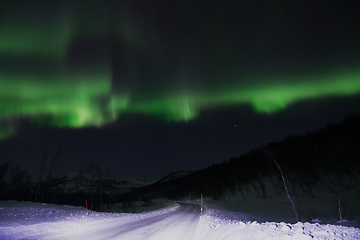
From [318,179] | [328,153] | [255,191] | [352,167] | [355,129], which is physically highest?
[355,129]

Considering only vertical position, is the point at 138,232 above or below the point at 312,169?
below

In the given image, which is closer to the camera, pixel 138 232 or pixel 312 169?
pixel 138 232

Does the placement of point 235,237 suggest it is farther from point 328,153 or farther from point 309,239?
point 328,153

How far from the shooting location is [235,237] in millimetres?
8031

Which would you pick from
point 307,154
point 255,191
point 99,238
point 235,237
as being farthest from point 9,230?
point 307,154

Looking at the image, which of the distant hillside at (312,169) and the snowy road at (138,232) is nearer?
the snowy road at (138,232)

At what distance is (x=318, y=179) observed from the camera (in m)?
45.7

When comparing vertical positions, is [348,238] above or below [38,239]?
above

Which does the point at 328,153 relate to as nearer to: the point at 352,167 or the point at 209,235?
the point at 352,167

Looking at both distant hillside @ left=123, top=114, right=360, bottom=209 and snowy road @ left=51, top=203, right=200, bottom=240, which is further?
distant hillside @ left=123, top=114, right=360, bottom=209

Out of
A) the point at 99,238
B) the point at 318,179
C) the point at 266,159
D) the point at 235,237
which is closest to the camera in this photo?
the point at 235,237

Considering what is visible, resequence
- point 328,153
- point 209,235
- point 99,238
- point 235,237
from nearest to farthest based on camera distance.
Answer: point 235,237, point 99,238, point 209,235, point 328,153

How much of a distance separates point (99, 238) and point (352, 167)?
5340 cm

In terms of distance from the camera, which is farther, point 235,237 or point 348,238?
point 235,237
